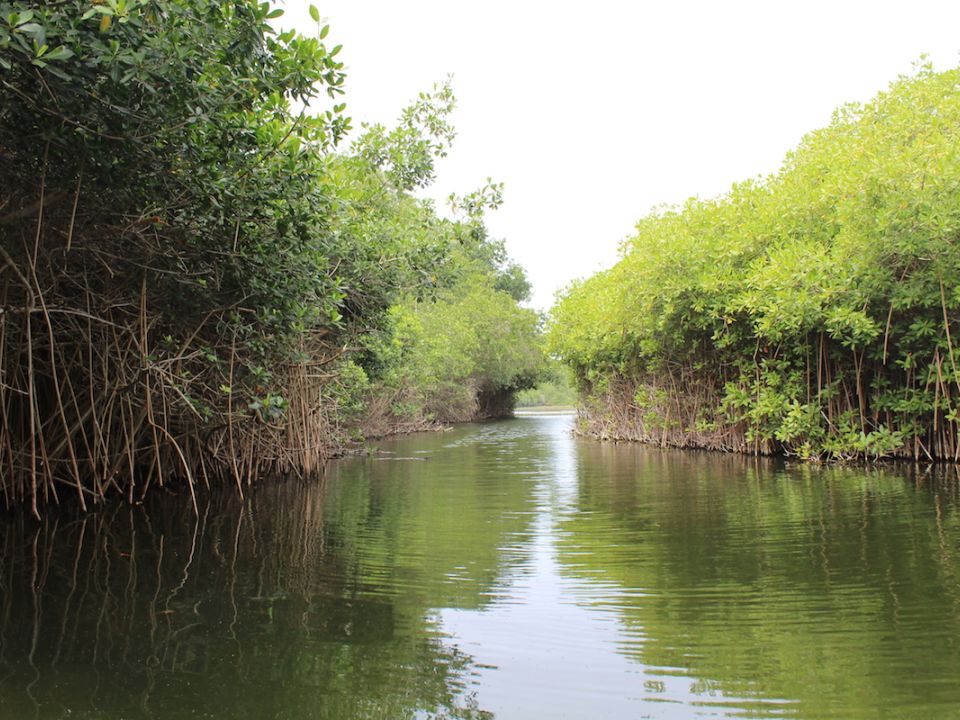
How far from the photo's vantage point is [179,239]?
593 cm

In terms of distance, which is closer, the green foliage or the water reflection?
the water reflection

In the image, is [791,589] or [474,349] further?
[474,349]

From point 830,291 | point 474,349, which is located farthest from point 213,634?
point 474,349

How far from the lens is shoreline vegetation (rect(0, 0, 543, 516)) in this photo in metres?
3.86

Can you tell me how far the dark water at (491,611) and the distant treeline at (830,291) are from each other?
3019mm

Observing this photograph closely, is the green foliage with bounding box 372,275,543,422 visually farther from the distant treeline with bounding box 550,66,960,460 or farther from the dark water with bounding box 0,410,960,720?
the dark water with bounding box 0,410,960,720

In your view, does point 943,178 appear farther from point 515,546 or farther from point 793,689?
point 793,689

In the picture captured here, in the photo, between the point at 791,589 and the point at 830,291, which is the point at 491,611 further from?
the point at 830,291

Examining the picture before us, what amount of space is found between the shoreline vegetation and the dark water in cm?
119

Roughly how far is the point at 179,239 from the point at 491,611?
4.12 m

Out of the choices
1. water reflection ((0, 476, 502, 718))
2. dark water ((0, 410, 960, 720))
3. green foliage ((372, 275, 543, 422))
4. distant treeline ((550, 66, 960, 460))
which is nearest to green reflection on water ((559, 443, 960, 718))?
dark water ((0, 410, 960, 720))

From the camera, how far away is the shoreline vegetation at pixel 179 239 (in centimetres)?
386

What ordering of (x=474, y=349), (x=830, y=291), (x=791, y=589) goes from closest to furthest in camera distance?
(x=791, y=589) → (x=830, y=291) → (x=474, y=349)

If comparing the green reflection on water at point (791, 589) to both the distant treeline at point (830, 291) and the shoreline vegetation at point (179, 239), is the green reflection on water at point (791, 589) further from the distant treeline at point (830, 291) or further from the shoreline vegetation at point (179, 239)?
the shoreline vegetation at point (179, 239)
